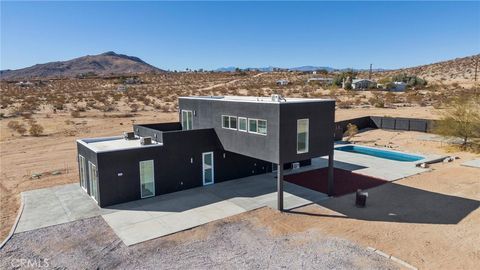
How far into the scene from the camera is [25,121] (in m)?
35.4

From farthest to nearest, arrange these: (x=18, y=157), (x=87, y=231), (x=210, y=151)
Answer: (x=18, y=157), (x=210, y=151), (x=87, y=231)

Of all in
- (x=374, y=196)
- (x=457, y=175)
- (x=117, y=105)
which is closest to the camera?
(x=374, y=196)

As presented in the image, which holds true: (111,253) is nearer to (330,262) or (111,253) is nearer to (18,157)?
(330,262)

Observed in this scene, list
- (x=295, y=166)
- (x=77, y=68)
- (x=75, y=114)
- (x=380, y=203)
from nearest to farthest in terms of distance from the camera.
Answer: (x=380, y=203) < (x=295, y=166) < (x=75, y=114) < (x=77, y=68)

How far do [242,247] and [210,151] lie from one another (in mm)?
6927

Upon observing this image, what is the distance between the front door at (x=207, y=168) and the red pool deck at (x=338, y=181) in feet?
13.2

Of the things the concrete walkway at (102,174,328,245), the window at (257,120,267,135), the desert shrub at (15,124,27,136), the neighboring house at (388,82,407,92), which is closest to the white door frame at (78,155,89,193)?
the concrete walkway at (102,174,328,245)

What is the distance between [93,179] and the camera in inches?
573

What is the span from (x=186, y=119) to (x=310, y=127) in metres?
8.25

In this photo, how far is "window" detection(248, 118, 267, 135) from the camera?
1383cm

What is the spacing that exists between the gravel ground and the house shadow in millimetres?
2741

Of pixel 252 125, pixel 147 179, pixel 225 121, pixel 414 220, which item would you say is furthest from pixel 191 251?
pixel 414 220

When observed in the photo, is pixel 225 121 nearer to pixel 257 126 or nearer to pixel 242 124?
pixel 242 124

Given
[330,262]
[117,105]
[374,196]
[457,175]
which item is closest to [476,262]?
[330,262]
